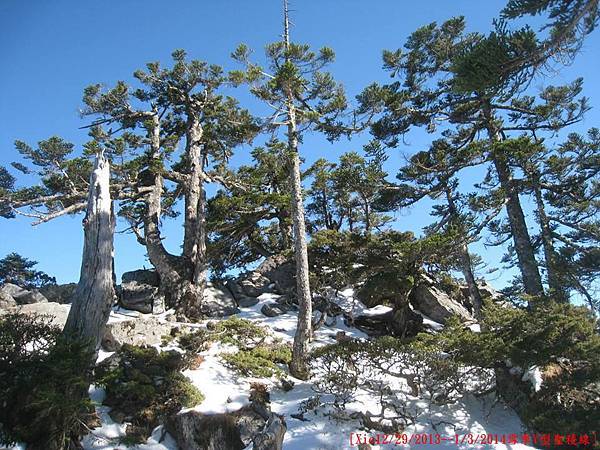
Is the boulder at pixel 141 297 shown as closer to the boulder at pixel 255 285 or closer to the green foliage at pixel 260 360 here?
the boulder at pixel 255 285

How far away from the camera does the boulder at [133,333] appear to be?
358 inches

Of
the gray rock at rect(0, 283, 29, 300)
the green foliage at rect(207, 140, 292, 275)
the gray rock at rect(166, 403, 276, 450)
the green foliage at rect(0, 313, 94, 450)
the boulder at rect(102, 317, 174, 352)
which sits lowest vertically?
the gray rock at rect(166, 403, 276, 450)

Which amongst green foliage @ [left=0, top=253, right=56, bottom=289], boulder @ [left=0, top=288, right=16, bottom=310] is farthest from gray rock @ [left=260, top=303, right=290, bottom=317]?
green foliage @ [left=0, top=253, right=56, bottom=289]

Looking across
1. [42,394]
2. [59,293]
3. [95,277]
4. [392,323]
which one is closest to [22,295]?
[59,293]

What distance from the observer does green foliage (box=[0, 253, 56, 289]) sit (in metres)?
21.0

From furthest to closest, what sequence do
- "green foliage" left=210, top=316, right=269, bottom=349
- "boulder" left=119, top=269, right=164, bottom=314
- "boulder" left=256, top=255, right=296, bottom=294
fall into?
"boulder" left=256, top=255, right=296, bottom=294
"boulder" left=119, top=269, right=164, bottom=314
"green foliage" left=210, top=316, right=269, bottom=349

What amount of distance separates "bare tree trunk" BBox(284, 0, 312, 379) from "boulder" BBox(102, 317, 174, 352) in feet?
12.2

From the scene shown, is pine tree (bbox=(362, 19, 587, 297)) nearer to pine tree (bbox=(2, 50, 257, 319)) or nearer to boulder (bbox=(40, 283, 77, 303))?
pine tree (bbox=(2, 50, 257, 319))

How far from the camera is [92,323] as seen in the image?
655cm

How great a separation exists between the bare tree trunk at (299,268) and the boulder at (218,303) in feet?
14.5

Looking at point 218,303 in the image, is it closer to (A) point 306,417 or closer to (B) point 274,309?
(B) point 274,309

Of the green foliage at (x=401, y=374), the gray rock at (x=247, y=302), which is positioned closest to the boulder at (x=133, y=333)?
the green foliage at (x=401, y=374)

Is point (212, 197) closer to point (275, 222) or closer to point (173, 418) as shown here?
point (275, 222)

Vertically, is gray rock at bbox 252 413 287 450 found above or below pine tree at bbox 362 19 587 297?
below
